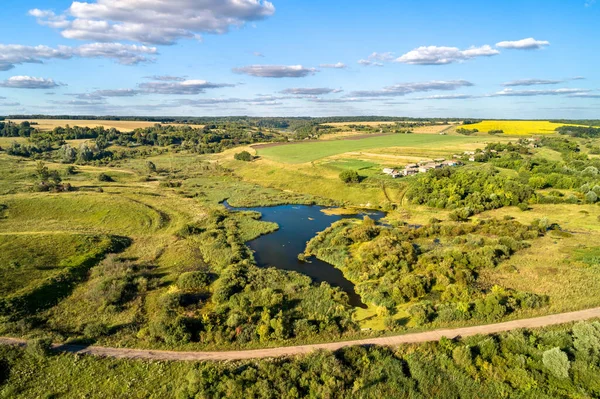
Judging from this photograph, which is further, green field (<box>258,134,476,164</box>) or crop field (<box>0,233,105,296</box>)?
green field (<box>258,134,476,164</box>)

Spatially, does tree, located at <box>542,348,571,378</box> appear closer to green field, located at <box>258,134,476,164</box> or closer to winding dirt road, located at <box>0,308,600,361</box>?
Result: winding dirt road, located at <box>0,308,600,361</box>

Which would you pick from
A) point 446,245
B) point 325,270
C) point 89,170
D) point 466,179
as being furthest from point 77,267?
point 89,170

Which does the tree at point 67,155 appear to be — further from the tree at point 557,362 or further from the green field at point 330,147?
the tree at point 557,362

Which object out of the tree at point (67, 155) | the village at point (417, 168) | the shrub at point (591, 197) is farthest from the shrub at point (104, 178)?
the shrub at point (591, 197)

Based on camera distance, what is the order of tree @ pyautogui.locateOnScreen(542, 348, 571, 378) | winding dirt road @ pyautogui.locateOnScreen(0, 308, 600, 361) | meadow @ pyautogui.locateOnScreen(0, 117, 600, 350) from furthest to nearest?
meadow @ pyautogui.locateOnScreen(0, 117, 600, 350) → winding dirt road @ pyautogui.locateOnScreen(0, 308, 600, 361) → tree @ pyautogui.locateOnScreen(542, 348, 571, 378)

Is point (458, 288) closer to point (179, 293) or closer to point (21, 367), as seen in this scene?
point (179, 293)

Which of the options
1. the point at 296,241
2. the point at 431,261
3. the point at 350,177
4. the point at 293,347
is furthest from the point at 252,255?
the point at 350,177

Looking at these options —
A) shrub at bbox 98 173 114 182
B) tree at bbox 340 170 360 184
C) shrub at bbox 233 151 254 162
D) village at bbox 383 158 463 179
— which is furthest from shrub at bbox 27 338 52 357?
shrub at bbox 233 151 254 162
